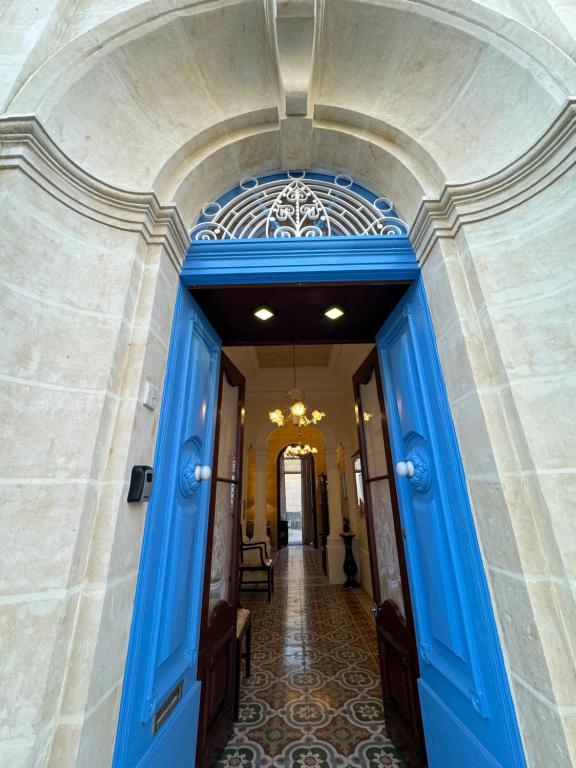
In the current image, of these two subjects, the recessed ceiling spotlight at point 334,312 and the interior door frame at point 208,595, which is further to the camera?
the recessed ceiling spotlight at point 334,312

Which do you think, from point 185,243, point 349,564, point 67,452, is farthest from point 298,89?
point 349,564

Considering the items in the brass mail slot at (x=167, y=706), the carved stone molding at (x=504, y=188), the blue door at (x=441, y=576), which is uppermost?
the carved stone molding at (x=504, y=188)

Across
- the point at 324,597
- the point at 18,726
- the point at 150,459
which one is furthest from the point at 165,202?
the point at 324,597

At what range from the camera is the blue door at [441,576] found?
96 centimetres

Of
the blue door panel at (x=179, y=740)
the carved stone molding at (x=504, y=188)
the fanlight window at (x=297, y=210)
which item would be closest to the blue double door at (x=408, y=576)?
the blue door panel at (x=179, y=740)

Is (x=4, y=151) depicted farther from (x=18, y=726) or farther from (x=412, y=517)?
(x=412, y=517)

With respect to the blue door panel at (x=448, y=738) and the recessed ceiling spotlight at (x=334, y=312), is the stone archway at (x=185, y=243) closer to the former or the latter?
the blue door panel at (x=448, y=738)

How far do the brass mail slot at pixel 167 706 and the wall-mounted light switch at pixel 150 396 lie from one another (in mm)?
1109

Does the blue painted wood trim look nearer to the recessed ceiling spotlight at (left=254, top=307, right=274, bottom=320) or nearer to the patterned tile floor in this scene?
the recessed ceiling spotlight at (left=254, top=307, right=274, bottom=320)

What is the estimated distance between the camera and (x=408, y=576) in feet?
5.03

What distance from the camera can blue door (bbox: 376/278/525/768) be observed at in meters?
0.96

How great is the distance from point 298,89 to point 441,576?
2.35 metres

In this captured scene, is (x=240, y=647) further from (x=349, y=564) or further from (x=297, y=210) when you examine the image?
(x=349, y=564)

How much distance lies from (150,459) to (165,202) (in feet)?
3.77
